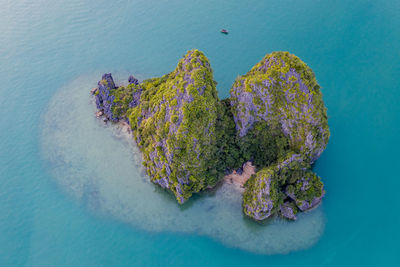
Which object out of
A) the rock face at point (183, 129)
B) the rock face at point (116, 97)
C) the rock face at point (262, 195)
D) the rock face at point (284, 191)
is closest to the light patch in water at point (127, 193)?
the rock face at point (284, 191)

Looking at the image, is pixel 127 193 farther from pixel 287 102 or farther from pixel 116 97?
pixel 287 102

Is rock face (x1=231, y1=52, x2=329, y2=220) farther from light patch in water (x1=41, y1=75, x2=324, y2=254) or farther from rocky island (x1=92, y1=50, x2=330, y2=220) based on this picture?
light patch in water (x1=41, y1=75, x2=324, y2=254)

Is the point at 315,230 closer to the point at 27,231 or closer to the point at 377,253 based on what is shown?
the point at 377,253

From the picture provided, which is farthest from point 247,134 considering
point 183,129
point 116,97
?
point 116,97

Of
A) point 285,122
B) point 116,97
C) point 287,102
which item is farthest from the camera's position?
point 116,97

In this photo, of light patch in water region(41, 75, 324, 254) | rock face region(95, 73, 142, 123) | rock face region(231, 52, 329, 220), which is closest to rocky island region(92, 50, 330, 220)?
rock face region(231, 52, 329, 220)

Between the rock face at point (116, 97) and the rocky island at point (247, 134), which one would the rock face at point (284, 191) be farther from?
the rock face at point (116, 97)
